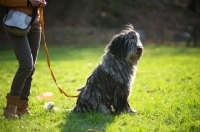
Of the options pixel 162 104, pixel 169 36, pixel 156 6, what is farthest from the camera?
pixel 156 6

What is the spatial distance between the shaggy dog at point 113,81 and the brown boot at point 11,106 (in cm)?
110

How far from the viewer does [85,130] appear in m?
4.10

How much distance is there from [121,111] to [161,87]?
2.35 m

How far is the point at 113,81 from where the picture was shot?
4887mm

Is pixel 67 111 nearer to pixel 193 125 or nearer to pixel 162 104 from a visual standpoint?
pixel 162 104

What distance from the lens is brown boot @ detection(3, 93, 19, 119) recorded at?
14.4 ft

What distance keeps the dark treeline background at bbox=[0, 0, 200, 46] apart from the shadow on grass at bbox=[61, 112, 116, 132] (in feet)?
57.8

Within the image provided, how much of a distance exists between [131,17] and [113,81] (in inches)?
905

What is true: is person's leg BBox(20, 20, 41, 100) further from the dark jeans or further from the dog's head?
the dog's head

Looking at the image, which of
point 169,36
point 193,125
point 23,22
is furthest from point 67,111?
point 169,36

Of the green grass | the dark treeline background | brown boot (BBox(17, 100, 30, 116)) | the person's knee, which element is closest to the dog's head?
the green grass

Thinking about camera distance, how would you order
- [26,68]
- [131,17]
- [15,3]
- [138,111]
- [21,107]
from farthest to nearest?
[131,17] → [138,111] → [21,107] → [26,68] → [15,3]

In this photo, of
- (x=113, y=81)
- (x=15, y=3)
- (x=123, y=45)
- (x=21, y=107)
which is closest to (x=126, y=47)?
(x=123, y=45)

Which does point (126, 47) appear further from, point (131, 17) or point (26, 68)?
point (131, 17)
